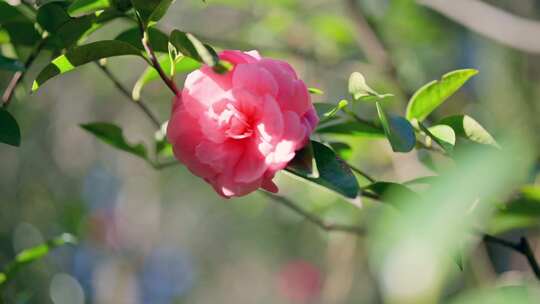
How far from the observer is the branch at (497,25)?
1704 millimetres

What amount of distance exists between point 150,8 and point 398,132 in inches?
10.2

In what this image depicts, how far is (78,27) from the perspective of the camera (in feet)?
2.60

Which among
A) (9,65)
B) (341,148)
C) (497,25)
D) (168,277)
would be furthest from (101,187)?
(9,65)

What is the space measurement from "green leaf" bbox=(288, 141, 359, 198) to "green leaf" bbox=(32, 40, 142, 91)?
0.64 ft

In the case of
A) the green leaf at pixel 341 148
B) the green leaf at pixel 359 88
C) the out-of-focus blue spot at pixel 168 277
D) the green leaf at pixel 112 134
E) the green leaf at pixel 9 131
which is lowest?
the out-of-focus blue spot at pixel 168 277

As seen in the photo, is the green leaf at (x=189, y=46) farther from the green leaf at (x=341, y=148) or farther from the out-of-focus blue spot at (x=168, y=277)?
the out-of-focus blue spot at (x=168, y=277)

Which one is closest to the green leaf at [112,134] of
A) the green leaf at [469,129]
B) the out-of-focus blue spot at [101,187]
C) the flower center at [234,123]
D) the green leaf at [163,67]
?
the green leaf at [163,67]

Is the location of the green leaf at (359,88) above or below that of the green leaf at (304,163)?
above

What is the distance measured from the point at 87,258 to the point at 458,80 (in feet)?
8.48

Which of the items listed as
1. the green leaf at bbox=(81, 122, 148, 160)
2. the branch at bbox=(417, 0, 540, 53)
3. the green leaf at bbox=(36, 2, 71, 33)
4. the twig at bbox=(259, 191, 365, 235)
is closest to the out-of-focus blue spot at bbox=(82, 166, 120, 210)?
the branch at bbox=(417, 0, 540, 53)

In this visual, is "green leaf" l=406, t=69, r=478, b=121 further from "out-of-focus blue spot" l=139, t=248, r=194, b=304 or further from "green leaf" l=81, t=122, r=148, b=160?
"out-of-focus blue spot" l=139, t=248, r=194, b=304

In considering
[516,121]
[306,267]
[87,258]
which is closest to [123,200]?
[87,258]

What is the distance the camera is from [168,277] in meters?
5.08

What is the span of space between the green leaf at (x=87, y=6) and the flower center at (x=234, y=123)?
19 centimetres
